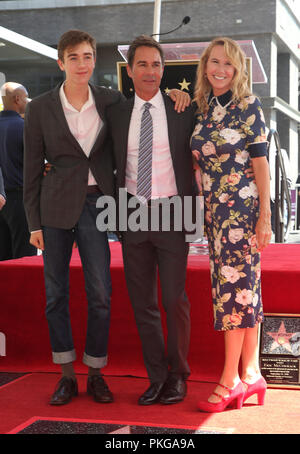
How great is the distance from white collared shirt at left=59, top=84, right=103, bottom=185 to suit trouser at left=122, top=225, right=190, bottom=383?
393 millimetres

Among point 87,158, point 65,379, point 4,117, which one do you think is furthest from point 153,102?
point 4,117

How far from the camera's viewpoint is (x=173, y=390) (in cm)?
302

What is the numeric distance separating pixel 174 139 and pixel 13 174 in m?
1.86

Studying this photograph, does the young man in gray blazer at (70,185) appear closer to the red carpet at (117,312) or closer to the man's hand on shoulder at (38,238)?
the man's hand on shoulder at (38,238)

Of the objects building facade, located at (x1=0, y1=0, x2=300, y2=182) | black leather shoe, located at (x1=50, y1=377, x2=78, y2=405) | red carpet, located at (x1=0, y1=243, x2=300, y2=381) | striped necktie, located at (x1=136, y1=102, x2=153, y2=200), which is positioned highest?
building facade, located at (x1=0, y1=0, x2=300, y2=182)

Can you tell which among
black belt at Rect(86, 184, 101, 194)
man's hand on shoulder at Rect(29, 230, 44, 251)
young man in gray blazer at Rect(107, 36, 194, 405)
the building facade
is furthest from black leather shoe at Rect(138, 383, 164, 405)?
the building facade

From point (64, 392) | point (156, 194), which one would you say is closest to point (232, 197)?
point (156, 194)

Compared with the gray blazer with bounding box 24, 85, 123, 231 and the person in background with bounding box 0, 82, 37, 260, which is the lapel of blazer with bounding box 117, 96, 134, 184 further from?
the person in background with bounding box 0, 82, 37, 260

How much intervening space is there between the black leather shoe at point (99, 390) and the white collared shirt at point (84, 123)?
0.97 meters

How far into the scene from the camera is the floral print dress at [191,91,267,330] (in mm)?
2775

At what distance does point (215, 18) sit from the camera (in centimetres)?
2006

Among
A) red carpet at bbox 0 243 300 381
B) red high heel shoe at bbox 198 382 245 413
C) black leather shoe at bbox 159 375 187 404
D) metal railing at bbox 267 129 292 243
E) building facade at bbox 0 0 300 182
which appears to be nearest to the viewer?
red high heel shoe at bbox 198 382 245 413
